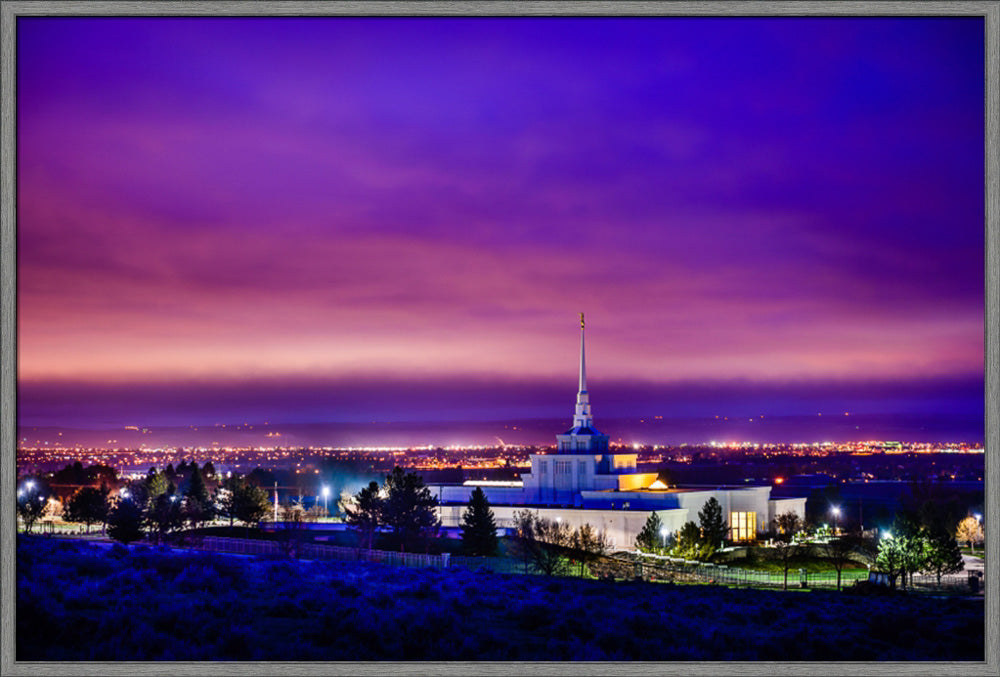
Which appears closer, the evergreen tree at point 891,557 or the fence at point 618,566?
the fence at point 618,566

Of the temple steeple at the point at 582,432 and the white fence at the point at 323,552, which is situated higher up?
the temple steeple at the point at 582,432

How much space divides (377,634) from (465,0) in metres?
8.76

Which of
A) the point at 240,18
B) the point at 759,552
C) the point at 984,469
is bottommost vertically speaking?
the point at 759,552

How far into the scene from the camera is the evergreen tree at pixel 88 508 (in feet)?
107

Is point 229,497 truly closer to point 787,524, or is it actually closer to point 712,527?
point 712,527

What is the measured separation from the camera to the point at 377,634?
13609mm

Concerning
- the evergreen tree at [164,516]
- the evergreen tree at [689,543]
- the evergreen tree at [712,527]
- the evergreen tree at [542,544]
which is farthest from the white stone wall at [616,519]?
the evergreen tree at [164,516]

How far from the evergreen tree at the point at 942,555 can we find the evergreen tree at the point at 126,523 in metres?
21.3

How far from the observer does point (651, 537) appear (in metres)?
37.3

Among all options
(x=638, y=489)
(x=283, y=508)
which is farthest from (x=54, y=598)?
(x=638, y=489)

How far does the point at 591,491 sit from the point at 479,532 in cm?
1802

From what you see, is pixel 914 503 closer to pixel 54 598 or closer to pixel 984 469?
pixel 984 469

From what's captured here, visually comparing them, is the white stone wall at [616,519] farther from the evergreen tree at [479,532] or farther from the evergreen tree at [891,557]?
the evergreen tree at [891,557]

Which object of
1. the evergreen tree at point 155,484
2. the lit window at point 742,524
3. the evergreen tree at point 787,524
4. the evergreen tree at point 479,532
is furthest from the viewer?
the lit window at point 742,524
